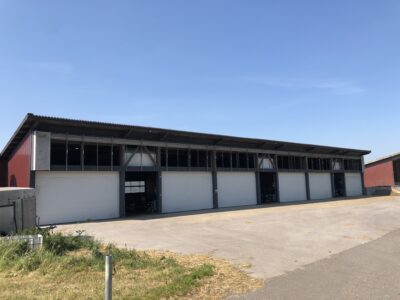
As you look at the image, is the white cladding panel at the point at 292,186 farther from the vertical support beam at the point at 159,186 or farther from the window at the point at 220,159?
the vertical support beam at the point at 159,186

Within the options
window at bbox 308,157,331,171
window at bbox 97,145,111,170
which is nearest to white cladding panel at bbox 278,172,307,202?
window at bbox 308,157,331,171

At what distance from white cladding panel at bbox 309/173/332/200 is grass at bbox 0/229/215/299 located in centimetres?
3573

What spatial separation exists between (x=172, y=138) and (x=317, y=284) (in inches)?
882

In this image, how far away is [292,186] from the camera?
4038cm

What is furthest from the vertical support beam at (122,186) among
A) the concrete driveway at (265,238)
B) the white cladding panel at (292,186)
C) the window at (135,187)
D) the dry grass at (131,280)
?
the white cladding panel at (292,186)

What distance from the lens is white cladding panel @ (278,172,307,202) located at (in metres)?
39.0

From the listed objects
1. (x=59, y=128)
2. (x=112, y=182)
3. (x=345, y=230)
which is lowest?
(x=345, y=230)

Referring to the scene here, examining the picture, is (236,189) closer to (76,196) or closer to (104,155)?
(104,155)

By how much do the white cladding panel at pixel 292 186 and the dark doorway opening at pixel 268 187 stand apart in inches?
25.9

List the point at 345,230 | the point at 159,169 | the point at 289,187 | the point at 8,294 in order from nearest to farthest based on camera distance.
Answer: the point at 8,294
the point at 345,230
the point at 159,169
the point at 289,187

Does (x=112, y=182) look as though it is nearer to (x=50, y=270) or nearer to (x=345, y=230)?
(x=345, y=230)

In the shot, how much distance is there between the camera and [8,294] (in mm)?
6523

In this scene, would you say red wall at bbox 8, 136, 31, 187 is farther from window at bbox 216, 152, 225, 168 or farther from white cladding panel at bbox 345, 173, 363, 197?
white cladding panel at bbox 345, 173, 363, 197

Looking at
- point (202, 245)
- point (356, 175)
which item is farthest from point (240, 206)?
point (356, 175)
